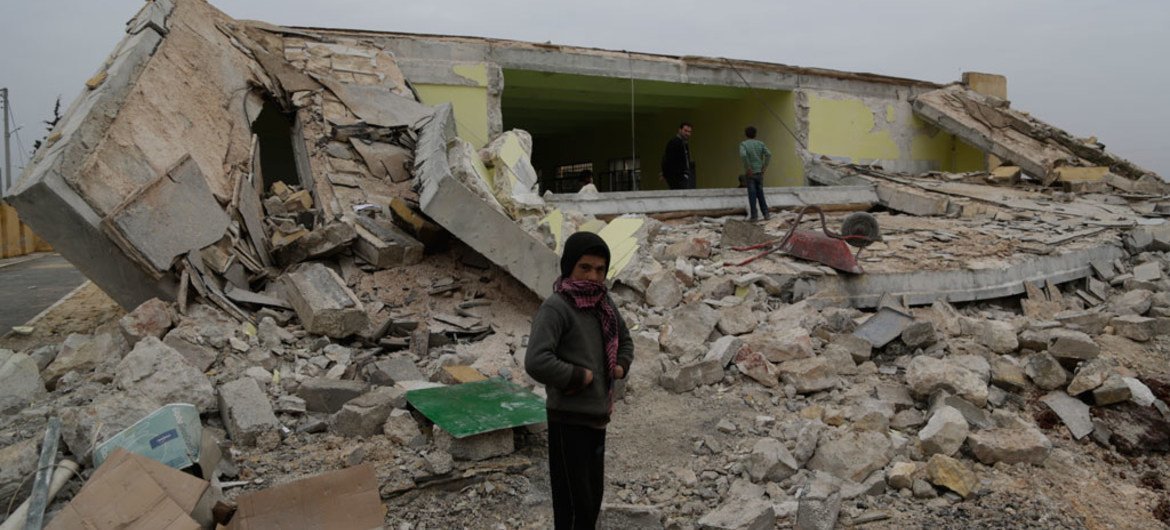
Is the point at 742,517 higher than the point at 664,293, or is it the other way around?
the point at 664,293

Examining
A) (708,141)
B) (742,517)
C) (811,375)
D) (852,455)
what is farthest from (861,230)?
(708,141)

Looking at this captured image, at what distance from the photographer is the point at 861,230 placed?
6875 millimetres

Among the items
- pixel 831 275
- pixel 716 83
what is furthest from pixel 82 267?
pixel 716 83

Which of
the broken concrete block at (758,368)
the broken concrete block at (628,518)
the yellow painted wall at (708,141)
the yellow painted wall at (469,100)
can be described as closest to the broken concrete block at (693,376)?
the broken concrete block at (758,368)

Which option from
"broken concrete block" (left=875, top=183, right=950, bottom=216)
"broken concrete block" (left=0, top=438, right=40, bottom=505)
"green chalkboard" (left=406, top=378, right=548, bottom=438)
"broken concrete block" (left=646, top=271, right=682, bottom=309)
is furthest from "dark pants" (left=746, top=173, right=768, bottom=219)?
"broken concrete block" (left=0, top=438, right=40, bottom=505)

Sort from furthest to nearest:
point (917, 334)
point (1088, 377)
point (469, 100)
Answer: point (469, 100) < point (917, 334) < point (1088, 377)

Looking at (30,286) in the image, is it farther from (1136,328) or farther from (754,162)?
(1136,328)

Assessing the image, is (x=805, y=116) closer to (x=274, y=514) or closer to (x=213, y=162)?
(x=213, y=162)

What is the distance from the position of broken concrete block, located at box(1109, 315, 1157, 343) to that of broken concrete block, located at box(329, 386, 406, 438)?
20.0ft

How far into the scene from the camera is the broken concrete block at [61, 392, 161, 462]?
10.7 feet

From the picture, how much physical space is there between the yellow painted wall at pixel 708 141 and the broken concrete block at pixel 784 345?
9325 millimetres

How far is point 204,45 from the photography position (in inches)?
299

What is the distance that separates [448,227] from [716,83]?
848 centimetres

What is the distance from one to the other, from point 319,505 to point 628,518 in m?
→ 1.37
